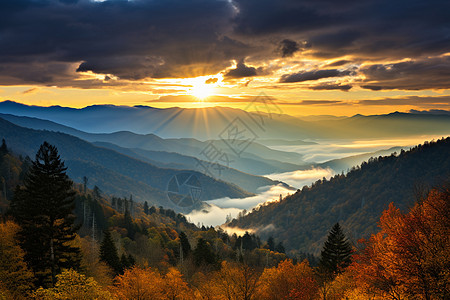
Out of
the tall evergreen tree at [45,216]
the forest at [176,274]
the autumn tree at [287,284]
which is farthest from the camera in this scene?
the autumn tree at [287,284]

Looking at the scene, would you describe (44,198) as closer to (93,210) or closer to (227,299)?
(227,299)

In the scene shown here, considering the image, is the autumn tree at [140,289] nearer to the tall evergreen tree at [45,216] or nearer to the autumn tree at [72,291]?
the tall evergreen tree at [45,216]

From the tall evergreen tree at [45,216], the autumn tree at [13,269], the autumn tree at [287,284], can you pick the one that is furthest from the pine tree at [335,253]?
the autumn tree at [13,269]

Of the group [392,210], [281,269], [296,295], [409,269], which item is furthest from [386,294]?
[281,269]

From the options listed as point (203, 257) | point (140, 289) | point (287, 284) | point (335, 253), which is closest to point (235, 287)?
point (287, 284)

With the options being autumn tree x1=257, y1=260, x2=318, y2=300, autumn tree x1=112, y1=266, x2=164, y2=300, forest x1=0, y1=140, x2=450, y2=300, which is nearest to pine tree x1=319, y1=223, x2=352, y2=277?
forest x1=0, y1=140, x2=450, y2=300

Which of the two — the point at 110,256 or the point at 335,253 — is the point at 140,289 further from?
the point at 335,253
